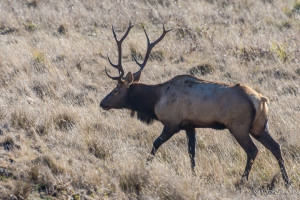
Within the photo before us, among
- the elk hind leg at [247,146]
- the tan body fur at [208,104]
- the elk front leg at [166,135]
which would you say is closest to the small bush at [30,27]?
the tan body fur at [208,104]

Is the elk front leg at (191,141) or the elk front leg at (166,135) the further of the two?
the elk front leg at (191,141)

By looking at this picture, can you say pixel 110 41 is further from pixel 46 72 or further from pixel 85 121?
pixel 85 121

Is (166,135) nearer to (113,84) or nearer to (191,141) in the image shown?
(191,141)

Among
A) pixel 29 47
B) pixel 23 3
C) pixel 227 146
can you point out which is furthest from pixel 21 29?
pixel 227 146

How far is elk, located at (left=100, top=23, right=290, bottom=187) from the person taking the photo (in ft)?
20.7

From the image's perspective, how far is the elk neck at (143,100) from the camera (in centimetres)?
757

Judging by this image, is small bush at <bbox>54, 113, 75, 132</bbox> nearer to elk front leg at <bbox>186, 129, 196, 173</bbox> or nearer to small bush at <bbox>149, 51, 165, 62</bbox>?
elk front leg at <bbox>186, 129, 196, 173</bbox>

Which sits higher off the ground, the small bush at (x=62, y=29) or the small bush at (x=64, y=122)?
the small bush at (x=62, y=29)

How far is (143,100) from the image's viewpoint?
7684mm

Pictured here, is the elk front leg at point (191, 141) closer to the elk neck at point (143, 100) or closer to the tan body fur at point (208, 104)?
the tan body fur at point (208, 104)

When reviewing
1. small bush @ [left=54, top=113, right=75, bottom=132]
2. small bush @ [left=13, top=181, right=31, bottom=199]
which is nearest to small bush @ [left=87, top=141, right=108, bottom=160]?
small bush @ [left=54, top=113, right=75, bottom=132]

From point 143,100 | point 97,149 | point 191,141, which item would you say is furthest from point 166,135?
point 97,149

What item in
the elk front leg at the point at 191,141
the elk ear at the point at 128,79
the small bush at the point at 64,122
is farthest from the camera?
the small bush at the point at 64,122

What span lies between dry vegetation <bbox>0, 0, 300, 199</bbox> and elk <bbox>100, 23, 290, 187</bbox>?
35cm
